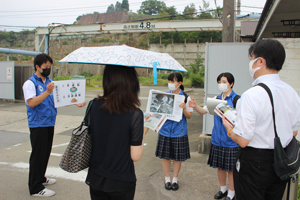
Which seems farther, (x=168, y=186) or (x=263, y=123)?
(x=168, y=186)

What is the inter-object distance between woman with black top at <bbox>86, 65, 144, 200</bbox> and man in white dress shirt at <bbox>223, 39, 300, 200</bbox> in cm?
84

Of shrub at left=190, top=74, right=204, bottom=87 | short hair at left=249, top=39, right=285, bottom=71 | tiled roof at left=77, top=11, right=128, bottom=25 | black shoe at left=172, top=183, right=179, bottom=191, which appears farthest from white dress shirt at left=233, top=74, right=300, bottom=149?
tiled roof at left=77, top=11, right=128, bottom=25

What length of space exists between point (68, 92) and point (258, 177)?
2.28 m

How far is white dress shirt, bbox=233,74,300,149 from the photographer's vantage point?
1.86m

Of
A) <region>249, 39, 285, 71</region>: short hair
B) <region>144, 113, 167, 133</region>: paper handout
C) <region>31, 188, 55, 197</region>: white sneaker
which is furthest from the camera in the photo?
<region>31, 188, 55, 197</region>: white sneaker

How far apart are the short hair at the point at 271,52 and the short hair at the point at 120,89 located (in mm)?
1062

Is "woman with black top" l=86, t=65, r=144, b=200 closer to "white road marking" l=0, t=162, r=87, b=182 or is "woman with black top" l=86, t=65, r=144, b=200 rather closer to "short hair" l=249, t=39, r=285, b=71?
"short hair" l=249, t=39, r=285, b=71

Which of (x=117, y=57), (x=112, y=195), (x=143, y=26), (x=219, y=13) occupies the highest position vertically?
(x=219, y=13)

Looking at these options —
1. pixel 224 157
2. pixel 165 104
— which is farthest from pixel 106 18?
pixel 224 157

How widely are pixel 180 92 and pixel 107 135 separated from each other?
214 centimetres

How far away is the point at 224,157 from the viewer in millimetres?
3375

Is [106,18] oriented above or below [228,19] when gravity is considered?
above

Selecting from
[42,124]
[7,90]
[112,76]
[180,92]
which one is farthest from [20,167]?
[7,90]

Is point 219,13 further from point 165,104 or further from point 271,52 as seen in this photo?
point 271,52
